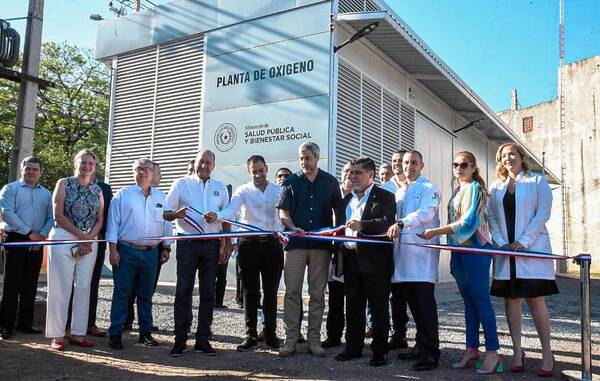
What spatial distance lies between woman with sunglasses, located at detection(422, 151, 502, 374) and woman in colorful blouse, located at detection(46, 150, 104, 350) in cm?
325

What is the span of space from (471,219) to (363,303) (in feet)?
4.01

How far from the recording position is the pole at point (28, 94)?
9.40m

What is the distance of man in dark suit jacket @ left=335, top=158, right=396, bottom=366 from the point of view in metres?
4.51

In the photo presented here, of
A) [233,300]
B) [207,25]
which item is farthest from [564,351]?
[207,25]

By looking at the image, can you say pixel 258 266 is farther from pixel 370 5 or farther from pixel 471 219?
pixel 370 5

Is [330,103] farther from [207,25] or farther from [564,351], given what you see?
[564,351]

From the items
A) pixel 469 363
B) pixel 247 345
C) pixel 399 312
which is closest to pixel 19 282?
pixel 247 345

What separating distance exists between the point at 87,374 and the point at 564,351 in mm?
4384

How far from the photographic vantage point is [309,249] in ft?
16.1

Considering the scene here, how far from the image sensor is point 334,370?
4281mm

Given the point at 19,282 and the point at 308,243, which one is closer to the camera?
the point at 308,243

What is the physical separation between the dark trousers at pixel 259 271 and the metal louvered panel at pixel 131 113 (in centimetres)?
748

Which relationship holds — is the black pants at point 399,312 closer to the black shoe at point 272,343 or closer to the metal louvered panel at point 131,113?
the black shoe at point 272,343

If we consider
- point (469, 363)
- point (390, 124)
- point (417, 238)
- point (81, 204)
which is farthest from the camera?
point (390, 124)
